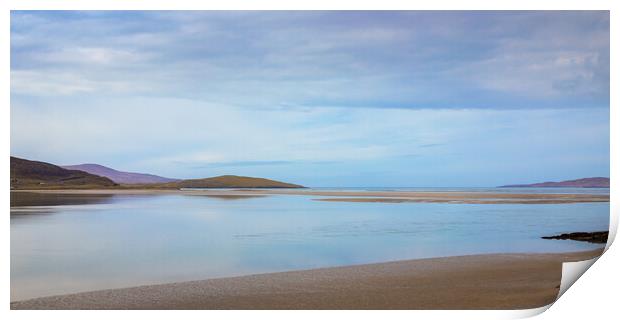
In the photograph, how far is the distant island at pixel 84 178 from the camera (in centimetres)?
633

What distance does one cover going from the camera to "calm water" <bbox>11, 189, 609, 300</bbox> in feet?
16.0

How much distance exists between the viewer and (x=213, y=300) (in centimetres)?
417

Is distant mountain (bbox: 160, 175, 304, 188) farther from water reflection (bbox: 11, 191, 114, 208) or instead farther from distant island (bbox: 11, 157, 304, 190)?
water reflection (bbox: 11, 191, 114, 208)

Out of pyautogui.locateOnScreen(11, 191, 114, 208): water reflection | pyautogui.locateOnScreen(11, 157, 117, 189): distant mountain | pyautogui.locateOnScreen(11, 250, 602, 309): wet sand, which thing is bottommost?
pyautogui.locateOnScreen(11, 250, 602, 309): wet sand

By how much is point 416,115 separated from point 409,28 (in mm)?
1169

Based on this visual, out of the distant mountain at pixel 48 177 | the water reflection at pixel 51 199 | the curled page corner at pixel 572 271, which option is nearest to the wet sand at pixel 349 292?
the curled page corner at pixel 572 271

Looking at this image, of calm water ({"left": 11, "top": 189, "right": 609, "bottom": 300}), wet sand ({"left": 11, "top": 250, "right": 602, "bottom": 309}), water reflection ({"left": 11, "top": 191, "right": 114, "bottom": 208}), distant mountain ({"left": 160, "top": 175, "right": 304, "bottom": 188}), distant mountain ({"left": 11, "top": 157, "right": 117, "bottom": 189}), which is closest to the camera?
wet sand ({"left": 11, "top": 250, "right": 602, "bottom": 309})

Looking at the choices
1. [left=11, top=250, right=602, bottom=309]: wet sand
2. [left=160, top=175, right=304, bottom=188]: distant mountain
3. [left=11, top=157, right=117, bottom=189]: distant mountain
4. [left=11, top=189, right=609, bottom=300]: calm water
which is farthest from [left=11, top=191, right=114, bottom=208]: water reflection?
[left=11, top=250, right=602, bottom=309]: wet sand

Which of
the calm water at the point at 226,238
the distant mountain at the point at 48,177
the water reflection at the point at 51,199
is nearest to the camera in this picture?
the calm water at the point at 226,238

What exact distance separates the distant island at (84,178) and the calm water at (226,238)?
0.41 m

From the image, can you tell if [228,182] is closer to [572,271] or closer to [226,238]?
[226,238]

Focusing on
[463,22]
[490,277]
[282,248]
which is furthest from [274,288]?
[463,22]

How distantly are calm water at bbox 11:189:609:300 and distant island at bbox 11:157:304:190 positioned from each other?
408 millimetres

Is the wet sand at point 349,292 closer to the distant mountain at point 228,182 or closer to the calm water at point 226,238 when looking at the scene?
the calm water at point 226,238
